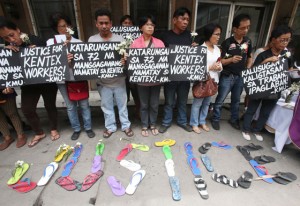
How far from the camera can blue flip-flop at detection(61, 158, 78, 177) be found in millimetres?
2625

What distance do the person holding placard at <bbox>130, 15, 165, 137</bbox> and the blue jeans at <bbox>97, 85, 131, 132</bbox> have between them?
0.32m

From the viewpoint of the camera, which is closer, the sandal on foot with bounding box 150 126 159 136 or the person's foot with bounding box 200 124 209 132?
the sandal on foot with bounding box 150 126 159 136

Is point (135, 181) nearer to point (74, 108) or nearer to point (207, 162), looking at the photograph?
point (207, 162)

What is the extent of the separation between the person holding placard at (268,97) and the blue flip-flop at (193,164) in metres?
1.24

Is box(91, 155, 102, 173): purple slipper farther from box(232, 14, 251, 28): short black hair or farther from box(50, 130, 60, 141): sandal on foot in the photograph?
box(232, 14, 251, 28): short black hair

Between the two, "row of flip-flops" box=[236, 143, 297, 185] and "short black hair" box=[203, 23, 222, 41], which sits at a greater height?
"short black hair" box=[203, 23, 222, 41]

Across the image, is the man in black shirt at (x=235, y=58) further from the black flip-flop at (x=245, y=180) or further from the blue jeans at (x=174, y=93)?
the black flip-flop at (x=245, y=180)

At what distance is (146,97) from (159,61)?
2.09ft

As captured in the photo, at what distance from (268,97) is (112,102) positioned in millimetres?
2572

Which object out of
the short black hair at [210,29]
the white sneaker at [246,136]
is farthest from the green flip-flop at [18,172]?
the white sneaker at [246,136]

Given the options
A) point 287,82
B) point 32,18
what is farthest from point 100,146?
point 32,18

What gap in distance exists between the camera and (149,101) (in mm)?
3254

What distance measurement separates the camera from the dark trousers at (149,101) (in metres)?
3.08

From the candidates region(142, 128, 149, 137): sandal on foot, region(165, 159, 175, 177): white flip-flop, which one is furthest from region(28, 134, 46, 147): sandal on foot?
region(165, 159, 175, 177): white flip-flop
